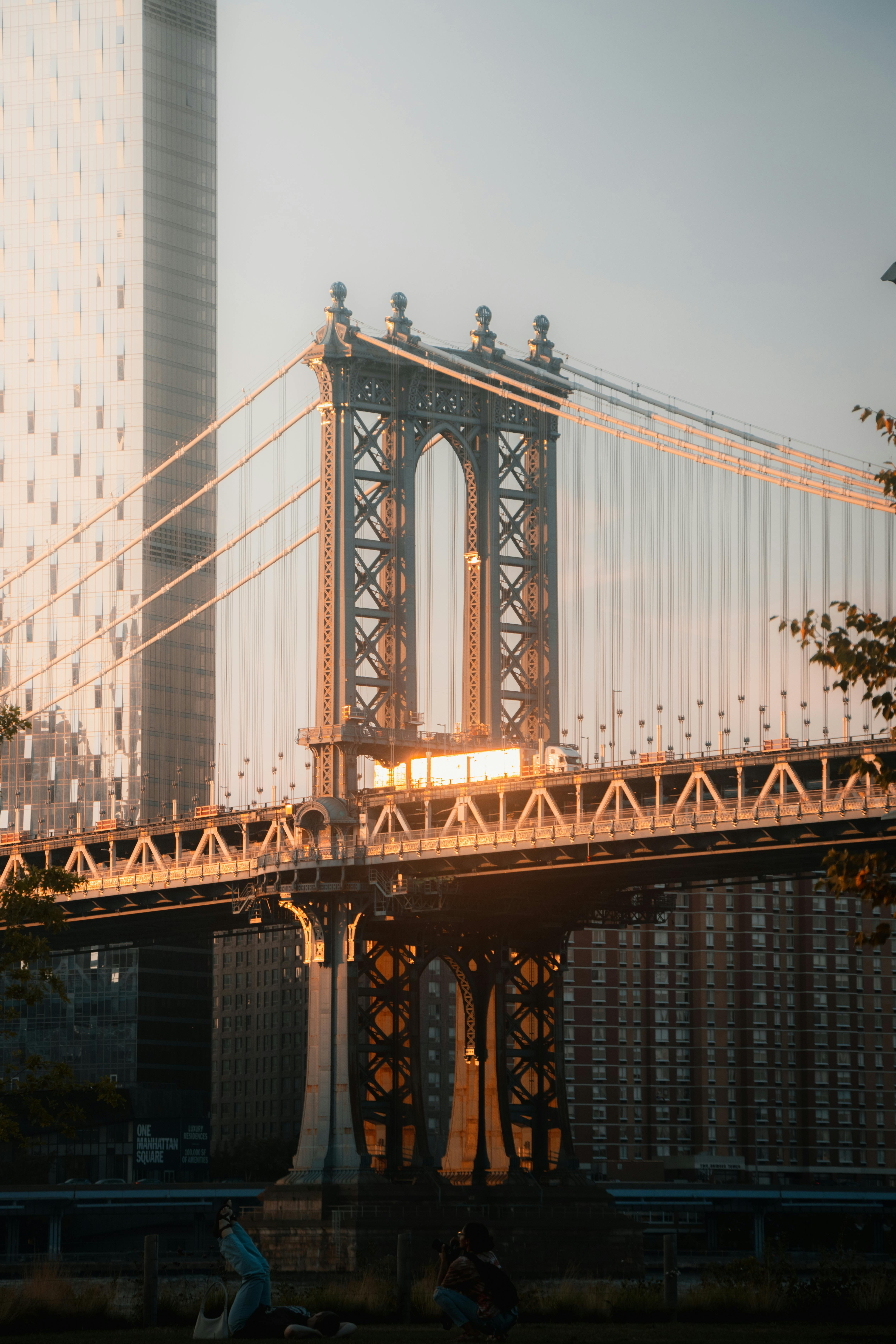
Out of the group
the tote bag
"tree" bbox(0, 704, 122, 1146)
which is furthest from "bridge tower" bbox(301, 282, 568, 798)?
the tote bag

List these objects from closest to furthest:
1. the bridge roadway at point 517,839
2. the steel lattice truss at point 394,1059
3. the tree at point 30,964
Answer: the tree at point 30,964 < the bridge roadway at point 517,839 < the steel lattice truss at point 394,1059

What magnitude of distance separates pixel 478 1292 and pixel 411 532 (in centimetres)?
7360

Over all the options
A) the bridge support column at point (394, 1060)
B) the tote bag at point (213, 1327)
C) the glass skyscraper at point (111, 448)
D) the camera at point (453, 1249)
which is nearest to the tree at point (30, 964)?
the tote bag at point (213, 1327)

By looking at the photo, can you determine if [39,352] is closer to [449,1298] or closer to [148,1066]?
[148,1066]

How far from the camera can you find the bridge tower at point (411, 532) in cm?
9912

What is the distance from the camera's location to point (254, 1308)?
103 ft

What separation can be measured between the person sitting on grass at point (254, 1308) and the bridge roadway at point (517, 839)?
129 ft

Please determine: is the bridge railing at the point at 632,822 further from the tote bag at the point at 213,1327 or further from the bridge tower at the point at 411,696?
the tote bag at the point at 213,1327

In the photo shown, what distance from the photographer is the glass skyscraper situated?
184 metres

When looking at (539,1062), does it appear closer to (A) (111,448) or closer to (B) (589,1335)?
(B) (589,1335)

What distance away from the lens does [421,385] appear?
106 meters

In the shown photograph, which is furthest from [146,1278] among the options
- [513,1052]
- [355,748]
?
[513,1052]

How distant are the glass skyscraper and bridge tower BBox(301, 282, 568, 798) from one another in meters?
80.2

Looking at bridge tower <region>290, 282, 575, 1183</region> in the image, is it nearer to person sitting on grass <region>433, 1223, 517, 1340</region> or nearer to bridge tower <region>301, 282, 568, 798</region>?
bridge tower <region>301, 282, 568, 798</region>
